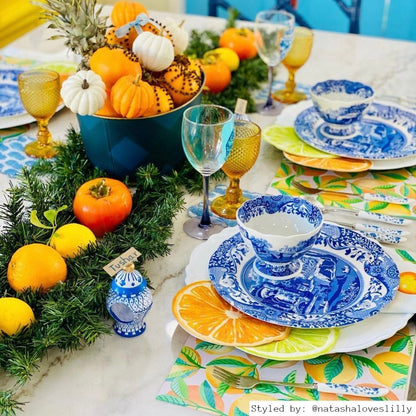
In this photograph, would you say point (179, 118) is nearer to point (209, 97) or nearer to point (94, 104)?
point (94, 104)

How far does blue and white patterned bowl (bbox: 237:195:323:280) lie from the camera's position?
0.88m

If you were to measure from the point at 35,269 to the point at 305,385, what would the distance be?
0.42 metres

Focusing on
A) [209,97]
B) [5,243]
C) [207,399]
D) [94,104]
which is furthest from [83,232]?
[209,97]

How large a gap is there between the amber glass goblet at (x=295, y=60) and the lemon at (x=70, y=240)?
2.70 feet

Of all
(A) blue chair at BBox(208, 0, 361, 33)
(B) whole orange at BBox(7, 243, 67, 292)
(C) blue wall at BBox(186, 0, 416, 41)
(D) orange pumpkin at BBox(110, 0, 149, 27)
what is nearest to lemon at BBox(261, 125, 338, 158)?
(D) orange pumpkin at BBox(110, 0, 149, 27)

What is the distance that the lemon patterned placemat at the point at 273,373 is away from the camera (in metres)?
0.77

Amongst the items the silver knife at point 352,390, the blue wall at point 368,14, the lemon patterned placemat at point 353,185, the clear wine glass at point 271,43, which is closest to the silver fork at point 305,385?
the silver knife at point 352,390

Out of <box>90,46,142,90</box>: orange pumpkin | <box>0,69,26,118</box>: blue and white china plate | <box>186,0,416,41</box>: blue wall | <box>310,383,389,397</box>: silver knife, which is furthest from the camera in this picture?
<box>186,0,416,41</box>: blue wall

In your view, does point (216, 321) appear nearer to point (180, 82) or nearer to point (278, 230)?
point (278, 230)

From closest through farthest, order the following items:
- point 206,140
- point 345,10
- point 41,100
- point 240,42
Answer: point 206,140
point 41,100
point 240,42
point 345,10

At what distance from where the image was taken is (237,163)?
114 centimetres

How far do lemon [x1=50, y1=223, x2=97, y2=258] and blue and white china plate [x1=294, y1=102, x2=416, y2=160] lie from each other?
0.57 metres

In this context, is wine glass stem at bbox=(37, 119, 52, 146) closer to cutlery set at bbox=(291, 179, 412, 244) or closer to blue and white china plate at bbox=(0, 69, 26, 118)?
blue and white china plate at bbox=(0, 69, 26, 118)

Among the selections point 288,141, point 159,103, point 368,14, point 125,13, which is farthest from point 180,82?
point 368,14
